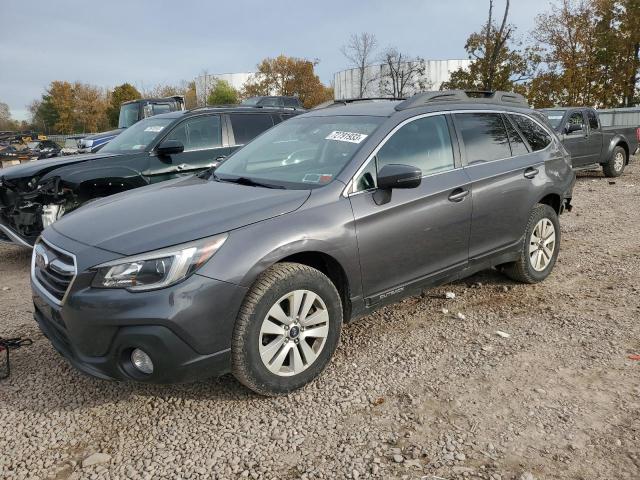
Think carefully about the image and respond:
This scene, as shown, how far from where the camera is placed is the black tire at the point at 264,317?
287cm

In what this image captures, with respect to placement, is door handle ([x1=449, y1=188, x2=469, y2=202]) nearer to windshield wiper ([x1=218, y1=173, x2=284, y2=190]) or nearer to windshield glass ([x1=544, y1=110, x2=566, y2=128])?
windshield wiper ([x1=218, y1=173, x2=284, y2=190])

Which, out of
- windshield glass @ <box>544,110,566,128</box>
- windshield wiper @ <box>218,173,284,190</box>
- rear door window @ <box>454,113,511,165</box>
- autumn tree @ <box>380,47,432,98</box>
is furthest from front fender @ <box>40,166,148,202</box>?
autumn tree @ <box>380,47,432,98</box>

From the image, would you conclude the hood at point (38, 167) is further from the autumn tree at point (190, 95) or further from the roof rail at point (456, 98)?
the autumn tree at point (190, 95)

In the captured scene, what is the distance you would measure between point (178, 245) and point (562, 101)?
99.8ft

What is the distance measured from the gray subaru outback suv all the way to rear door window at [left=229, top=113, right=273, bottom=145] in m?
3.13

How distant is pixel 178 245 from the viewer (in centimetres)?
275

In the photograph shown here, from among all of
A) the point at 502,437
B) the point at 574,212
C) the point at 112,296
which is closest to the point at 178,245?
the point at 112,296

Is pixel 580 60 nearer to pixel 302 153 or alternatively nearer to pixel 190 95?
pixel 302 153

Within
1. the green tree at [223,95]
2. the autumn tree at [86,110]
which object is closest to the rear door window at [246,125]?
the green tree at [223,95]

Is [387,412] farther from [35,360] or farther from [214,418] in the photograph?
[35,360]

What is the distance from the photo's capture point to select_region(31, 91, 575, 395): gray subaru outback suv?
2719mm

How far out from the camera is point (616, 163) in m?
12.9

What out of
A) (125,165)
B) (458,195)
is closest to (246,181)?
(458,195)

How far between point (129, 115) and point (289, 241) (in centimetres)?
1579
